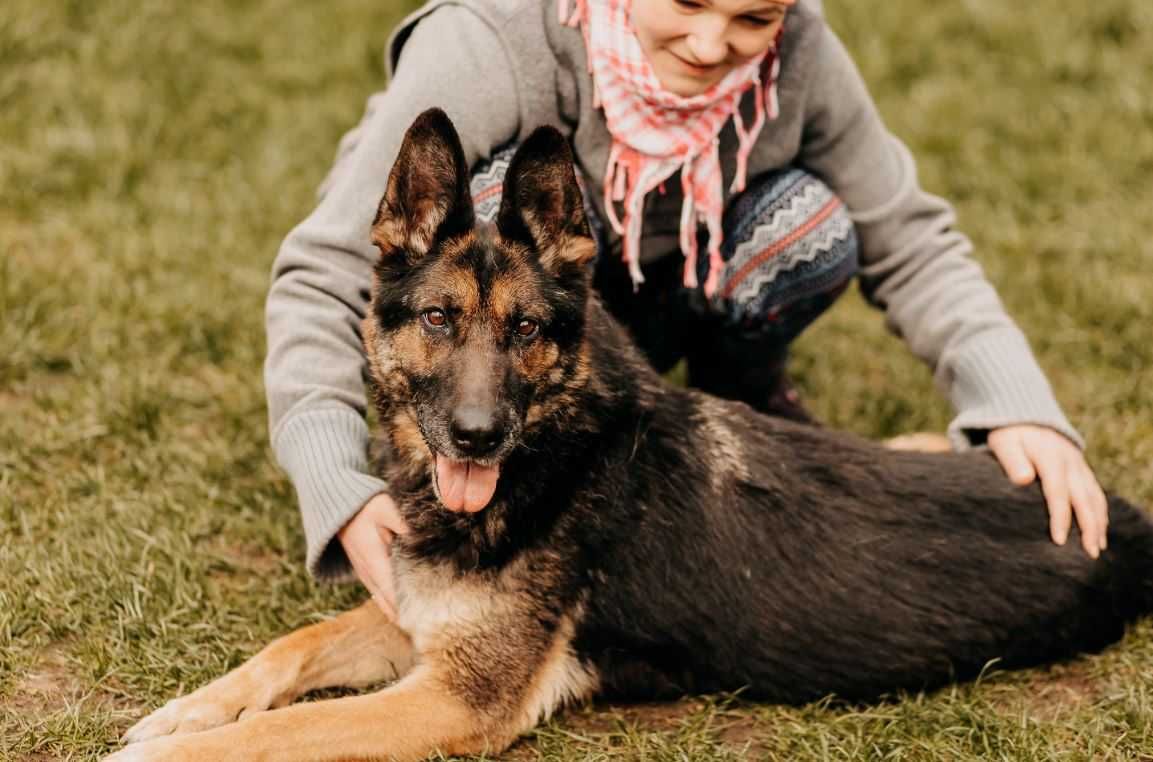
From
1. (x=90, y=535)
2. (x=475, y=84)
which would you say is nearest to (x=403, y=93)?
(x=475, y=84)

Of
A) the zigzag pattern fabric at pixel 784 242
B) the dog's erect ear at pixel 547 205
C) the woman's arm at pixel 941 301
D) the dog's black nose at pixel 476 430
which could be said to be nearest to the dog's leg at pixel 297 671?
the dog's black nose at pixel 476 430

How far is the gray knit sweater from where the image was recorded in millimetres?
3895

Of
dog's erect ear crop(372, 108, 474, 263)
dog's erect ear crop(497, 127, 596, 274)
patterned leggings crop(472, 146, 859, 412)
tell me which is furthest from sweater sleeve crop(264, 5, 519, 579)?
dog's erect ear crop(497, 127, 596, 274)

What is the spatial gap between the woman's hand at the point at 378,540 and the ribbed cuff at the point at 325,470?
42mm

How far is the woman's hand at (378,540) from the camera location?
3.83m

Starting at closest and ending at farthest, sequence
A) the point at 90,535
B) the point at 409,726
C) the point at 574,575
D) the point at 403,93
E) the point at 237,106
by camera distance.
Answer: the point at 409,726 < the point at 574,575 < the point at 403,93 < the point at 90,535 < the point at 237,106

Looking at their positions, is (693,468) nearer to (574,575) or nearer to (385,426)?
(574,575)

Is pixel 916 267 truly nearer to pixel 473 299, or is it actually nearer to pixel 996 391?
pixel 996 391

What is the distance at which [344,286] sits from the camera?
3.98 metres

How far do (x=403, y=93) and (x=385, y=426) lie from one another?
3.47 ft

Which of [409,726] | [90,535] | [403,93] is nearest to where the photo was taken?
[409,726]

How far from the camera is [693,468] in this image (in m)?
3.93

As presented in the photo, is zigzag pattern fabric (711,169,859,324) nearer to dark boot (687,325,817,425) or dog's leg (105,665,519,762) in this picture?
dark boot (687,325,817,425)

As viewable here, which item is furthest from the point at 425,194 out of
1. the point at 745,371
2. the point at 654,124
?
the point at 745,371
